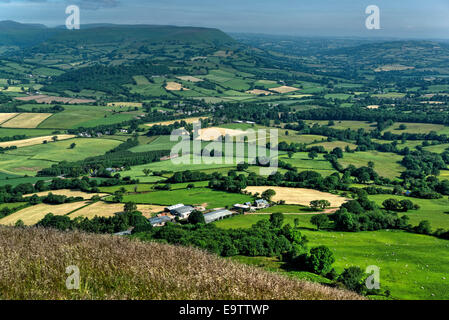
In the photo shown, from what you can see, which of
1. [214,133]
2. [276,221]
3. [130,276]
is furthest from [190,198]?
[214,133]

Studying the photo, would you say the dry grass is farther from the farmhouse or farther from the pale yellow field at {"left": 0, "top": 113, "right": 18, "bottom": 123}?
the pale yellow field at {"left": 0, "top": 113, "right": 18, "bottom": 123}

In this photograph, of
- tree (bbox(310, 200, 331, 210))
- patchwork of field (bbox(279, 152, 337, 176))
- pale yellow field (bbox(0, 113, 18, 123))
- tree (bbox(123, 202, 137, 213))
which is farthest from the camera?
pale yellow field (bbox(0, 113, 18, 123))

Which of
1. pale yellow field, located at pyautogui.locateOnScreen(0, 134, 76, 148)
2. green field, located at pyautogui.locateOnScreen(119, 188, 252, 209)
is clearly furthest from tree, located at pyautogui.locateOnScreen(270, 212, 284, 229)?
pale yellow field, located at pyautogui.locateOnScreen(0, 134, 76, 148)

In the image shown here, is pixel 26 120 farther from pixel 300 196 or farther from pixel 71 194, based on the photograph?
pixel 300 196
